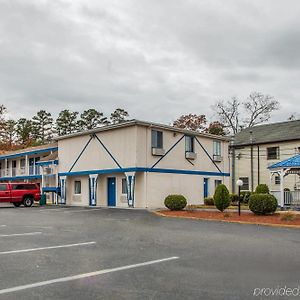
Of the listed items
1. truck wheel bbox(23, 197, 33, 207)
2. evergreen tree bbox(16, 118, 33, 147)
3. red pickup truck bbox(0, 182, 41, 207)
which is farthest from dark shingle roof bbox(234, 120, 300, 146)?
evergreen tree bbox(16, 118, 33, 147)

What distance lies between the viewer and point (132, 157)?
28.4m

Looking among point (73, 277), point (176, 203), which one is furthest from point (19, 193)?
point (73, 277)

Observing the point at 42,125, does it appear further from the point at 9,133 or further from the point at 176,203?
the point at 176,203

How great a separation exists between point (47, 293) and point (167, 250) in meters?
4.45

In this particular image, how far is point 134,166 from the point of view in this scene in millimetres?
28078

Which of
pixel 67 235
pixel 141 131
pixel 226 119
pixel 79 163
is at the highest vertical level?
pixel 226 119

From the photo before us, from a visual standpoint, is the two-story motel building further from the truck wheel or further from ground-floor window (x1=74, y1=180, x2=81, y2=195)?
the truck wheel

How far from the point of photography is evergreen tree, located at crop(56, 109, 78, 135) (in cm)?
7781

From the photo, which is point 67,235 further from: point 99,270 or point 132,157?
point 132,157

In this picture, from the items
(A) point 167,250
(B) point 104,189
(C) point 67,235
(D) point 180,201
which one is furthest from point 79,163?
(A) point 167,250

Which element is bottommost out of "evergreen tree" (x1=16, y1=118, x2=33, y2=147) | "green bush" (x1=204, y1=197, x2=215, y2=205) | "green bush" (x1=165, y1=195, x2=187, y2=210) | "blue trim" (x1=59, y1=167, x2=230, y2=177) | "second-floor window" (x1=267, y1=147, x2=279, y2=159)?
"green bush" (x1=204, y1=197, x2=215, y2=205)

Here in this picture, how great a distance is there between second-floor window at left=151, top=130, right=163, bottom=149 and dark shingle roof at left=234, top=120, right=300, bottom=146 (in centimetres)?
1565

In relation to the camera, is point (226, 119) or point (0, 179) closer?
point (0, 179)

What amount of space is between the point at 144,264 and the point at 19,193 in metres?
→ 25.7
